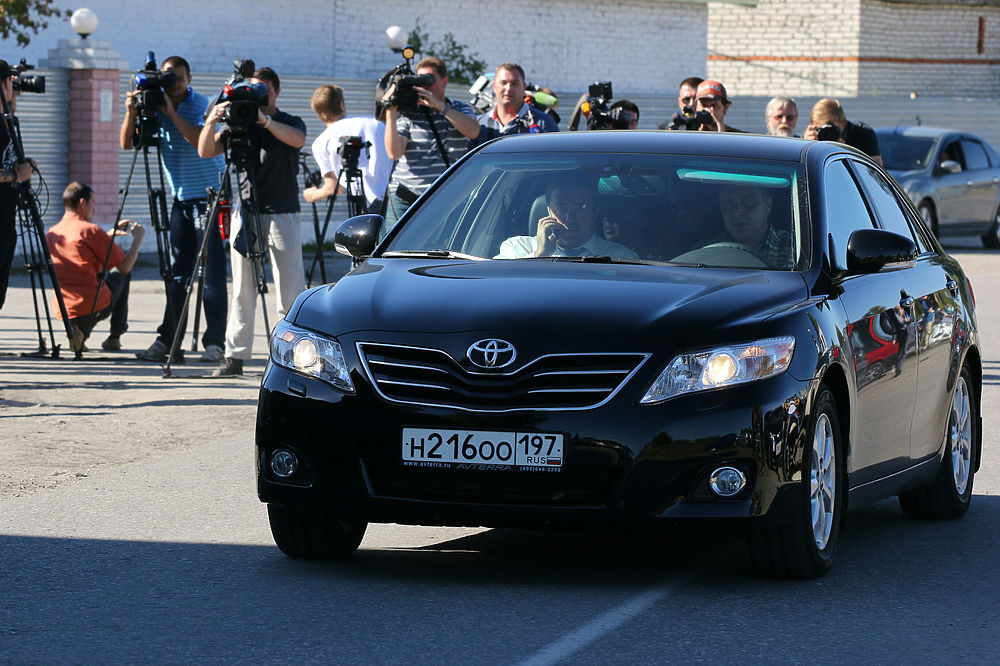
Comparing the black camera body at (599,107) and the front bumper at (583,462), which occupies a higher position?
the black camera body at (599,107)

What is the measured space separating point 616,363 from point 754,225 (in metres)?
1.28

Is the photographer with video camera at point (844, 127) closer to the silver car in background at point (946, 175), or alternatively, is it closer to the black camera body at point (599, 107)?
the black camera body at point (599, 107)

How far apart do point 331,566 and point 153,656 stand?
1.34m

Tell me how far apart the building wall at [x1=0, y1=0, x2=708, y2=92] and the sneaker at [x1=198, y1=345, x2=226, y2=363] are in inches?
588

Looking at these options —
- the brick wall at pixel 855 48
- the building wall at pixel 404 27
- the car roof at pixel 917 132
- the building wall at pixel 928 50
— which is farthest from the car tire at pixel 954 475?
the building wall at pixel 928 50

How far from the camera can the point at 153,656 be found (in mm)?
5098

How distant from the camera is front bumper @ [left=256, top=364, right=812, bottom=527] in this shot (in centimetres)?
572

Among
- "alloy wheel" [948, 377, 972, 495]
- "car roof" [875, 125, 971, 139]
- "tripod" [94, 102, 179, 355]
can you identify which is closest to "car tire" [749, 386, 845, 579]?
"alloy wheel" [948, 377, 972, 495]

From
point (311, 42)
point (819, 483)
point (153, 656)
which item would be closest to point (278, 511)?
point (153, 656)

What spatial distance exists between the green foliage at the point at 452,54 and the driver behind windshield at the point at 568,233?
2755cm

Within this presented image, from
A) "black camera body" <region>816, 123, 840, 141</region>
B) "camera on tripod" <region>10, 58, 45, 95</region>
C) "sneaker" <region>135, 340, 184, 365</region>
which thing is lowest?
"sneaker" <region>135, 340, 184, 365</region>

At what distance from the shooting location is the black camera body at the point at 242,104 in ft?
37.8

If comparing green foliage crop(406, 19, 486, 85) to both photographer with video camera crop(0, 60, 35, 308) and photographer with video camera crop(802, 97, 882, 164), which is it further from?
photographer with video camera crop(0, 60, 35, 308)

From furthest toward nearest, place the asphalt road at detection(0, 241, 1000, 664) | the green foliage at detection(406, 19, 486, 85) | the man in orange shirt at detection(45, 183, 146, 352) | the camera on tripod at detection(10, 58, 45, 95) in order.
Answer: the green foliage at detection(406, 19, 486, 85) < the man in orange shirt at detection(45, 183, 146, 352) < the camera on tripod at detection(10, 58, 45, 95) < the asphalt road at detection(0, 241, 1000, 664)
